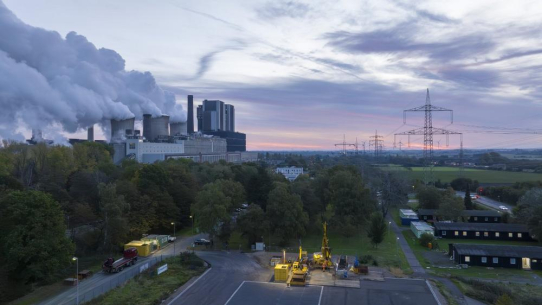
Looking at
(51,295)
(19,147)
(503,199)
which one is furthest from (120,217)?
(503,199)

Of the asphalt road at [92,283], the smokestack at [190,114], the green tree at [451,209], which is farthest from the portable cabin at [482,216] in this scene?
the smokestack at [190,114]

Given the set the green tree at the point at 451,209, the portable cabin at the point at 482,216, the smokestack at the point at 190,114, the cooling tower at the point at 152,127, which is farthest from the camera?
the smokestack at the point at 190,114

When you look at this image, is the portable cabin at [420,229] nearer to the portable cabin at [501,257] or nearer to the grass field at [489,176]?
the portable cabin at [501,257]

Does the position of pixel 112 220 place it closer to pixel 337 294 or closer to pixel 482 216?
pixel 337 294

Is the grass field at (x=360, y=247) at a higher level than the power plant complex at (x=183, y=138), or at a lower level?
lower

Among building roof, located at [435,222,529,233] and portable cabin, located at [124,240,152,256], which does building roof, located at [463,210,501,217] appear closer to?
building roof, located at [435,222,529,233]

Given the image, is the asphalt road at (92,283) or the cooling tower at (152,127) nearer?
the asphalt road at (92,283)

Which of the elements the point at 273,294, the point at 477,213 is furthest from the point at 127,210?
the point at 477,213
